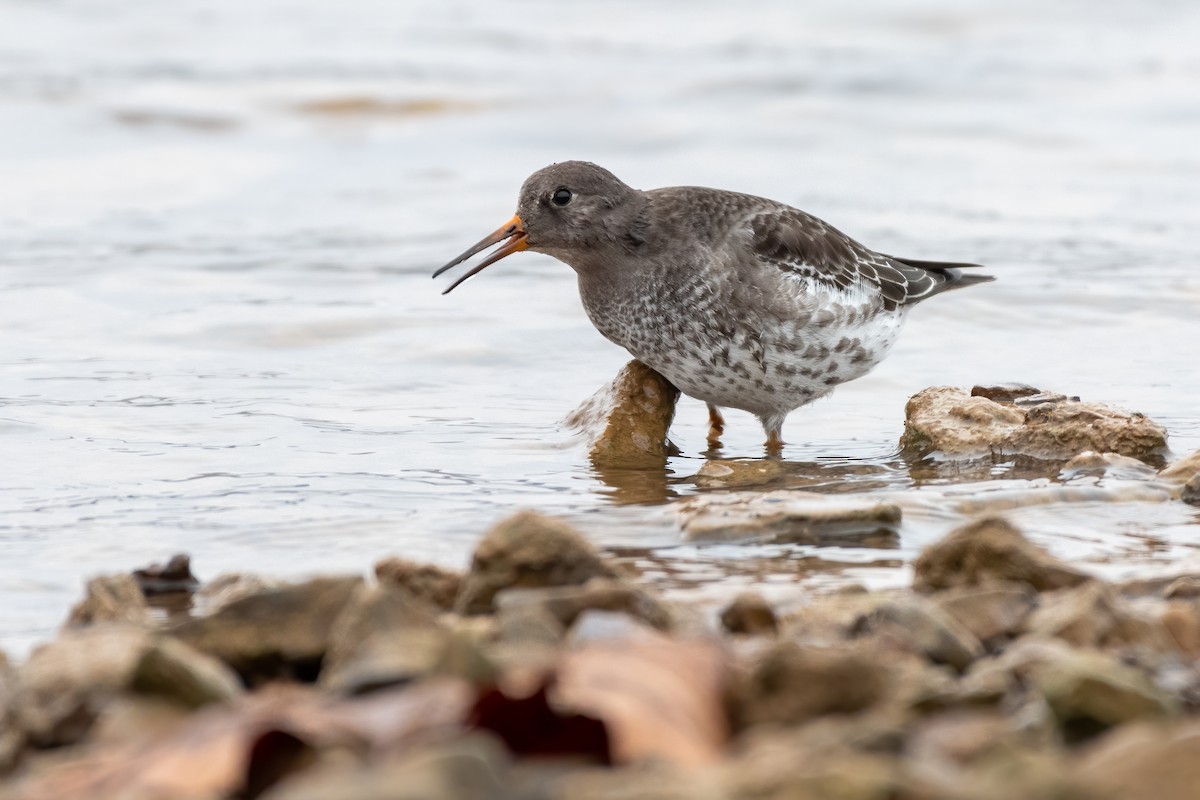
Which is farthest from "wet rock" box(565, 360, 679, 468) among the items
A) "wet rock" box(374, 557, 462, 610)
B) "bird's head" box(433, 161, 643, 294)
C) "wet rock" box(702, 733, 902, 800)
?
"wet rock" box(702, 733, 902, 800)

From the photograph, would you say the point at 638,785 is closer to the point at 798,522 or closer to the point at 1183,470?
the point at 798,522

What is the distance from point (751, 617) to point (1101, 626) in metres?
1.06

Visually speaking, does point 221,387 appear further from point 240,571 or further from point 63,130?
point 63,130

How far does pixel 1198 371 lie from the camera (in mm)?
10469

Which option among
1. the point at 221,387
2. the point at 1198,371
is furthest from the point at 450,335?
the point at 1198,371

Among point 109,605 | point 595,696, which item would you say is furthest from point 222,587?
point 595,696

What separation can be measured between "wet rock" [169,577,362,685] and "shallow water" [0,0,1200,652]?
1.35 m

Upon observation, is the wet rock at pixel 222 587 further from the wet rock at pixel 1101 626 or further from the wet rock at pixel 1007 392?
the wet rock at pixel 1007 392

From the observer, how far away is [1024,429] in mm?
8070

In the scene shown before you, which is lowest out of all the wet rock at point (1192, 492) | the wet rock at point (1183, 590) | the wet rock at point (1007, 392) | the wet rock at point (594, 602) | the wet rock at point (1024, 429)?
the wet rock at point (1183, 590)

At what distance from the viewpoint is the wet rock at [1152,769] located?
10.3 feet

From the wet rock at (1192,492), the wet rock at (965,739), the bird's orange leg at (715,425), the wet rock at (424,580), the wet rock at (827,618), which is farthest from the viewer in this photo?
the bird's orange leg at (715,425)

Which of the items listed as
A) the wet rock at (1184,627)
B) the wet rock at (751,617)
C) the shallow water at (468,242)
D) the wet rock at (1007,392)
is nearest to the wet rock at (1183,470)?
the shallow water at (468,242)

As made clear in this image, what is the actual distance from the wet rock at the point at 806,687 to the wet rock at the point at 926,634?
2.01 feet
